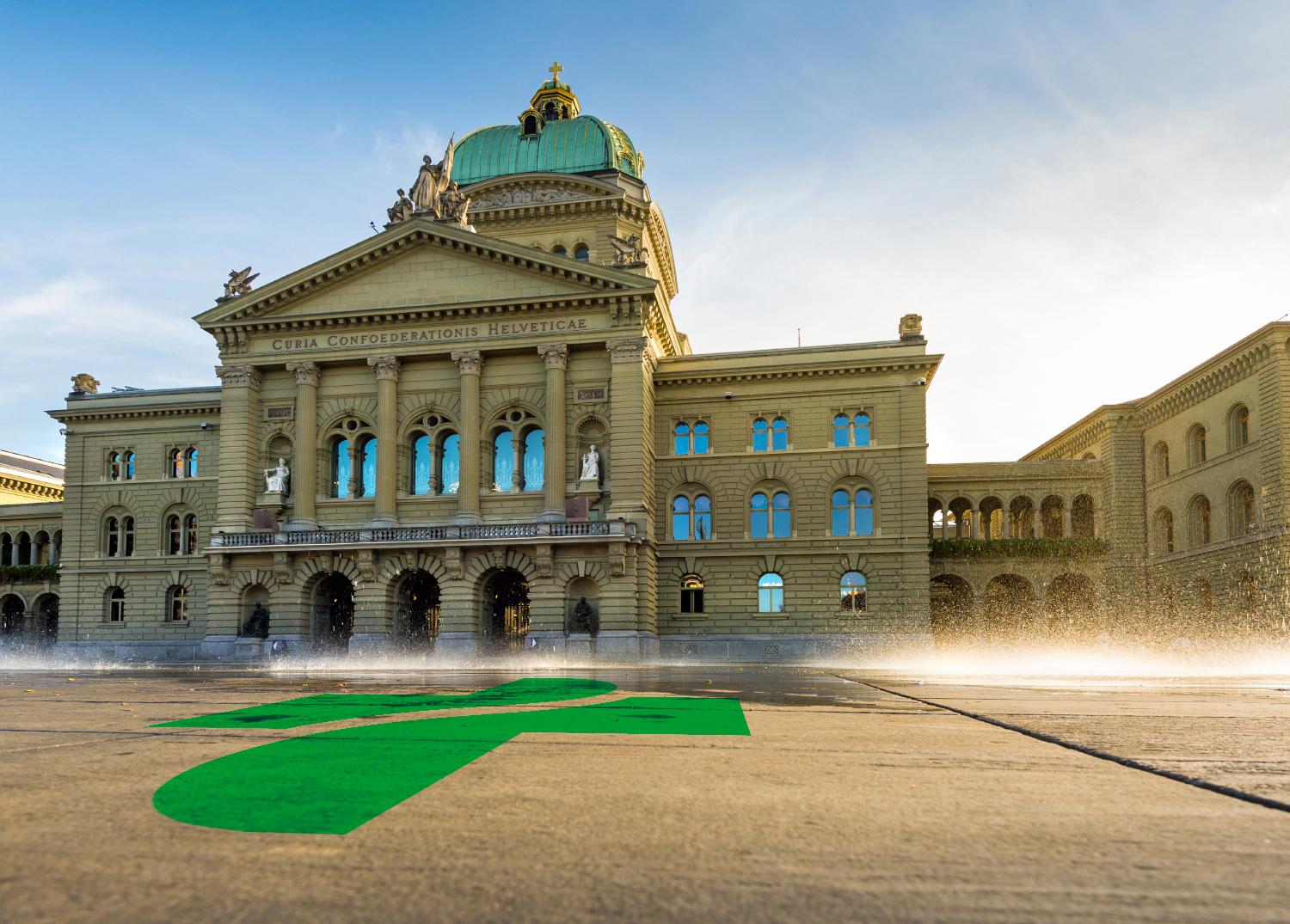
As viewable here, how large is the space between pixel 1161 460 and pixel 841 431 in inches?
628

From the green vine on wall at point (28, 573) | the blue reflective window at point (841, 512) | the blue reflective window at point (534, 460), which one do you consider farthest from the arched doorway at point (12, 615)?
the blue reflective window at point (841, 512)

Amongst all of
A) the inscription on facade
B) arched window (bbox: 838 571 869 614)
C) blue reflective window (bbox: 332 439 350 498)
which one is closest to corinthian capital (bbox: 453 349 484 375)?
the inscription on facade

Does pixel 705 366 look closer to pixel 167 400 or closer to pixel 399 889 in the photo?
pixel 167 400

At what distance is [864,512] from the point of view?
46.4 meters

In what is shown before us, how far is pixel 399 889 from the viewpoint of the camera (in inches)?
127

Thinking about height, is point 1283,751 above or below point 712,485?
below

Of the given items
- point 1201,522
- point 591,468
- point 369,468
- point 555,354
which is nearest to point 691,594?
point 591,468

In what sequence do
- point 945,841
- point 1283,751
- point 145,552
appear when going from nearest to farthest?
point 945,841 < point 1283,751 < point 145,552

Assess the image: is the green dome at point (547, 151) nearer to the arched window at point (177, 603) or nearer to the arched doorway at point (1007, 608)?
the arched window at point (177, 603)

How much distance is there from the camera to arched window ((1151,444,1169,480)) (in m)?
49.2

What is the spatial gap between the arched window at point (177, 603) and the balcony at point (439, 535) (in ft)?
29.2

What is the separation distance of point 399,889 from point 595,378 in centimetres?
4130

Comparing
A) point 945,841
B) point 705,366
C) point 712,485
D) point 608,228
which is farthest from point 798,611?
point 945,841

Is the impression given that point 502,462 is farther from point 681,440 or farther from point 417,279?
point 417,279
